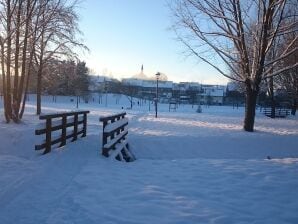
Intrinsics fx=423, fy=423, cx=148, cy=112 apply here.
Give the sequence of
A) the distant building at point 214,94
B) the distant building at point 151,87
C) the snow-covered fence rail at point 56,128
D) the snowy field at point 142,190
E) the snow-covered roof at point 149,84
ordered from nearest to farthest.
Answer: the snowy field at point 142,190 → the snow-covered fence rail at point 56,128 → the distant building at point 214,94 → the distant building at point 151,87 → the snow-covered roof at point 149,84

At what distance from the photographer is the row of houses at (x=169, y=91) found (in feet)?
365

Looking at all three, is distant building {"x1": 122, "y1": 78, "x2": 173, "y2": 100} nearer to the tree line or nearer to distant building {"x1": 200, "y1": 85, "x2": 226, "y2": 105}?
distant building {"x1": 200, "y1": 85, "x2": 226, "y2": 105}

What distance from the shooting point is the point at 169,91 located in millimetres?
132625

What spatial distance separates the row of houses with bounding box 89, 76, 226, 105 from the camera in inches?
4375

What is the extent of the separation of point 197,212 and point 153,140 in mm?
12010

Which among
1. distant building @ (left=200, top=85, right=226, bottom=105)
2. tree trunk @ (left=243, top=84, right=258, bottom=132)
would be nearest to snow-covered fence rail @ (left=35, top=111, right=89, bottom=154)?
tree trunk @ (left=243, top=84, right=258, bottom=132)

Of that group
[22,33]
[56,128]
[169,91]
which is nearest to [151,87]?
[169,91]

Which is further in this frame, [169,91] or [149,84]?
[149,84]

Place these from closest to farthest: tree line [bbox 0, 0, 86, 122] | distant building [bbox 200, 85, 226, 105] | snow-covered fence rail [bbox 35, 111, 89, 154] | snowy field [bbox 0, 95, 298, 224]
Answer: snowy field [bbox 0, 95, 298, 224], snow-covered fence rail [bbox 35, 111, 89, 154], tree line [bbox 0, 0, 86, 122], distant building [bbox 200, 85, 226, 105]

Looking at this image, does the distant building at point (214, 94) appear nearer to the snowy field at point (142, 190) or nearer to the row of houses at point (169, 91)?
the row of houses at point (169, 91)

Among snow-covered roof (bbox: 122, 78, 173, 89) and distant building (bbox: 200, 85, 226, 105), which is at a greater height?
snow-covered roof (bbox: 122, 78, 173, 89)

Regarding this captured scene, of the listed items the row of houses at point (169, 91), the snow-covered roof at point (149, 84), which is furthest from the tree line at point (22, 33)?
the snow-covered roof at point (149, 84)

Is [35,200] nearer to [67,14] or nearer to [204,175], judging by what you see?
[204,175]

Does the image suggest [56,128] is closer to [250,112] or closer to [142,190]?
[142,190]
